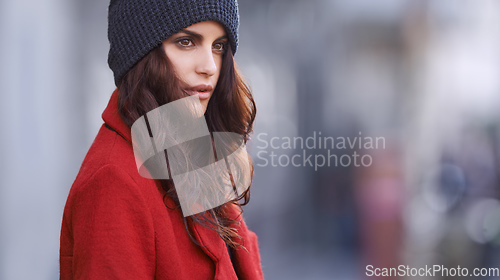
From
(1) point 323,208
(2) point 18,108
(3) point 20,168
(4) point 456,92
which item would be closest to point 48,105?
(2) point 18,108

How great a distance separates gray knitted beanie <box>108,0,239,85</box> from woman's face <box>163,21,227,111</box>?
0.03m

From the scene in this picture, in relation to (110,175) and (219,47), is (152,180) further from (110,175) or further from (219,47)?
(219,47)

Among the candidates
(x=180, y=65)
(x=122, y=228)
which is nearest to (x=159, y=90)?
(x=180, y=65)

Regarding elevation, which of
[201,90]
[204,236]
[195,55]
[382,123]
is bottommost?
[204,236]

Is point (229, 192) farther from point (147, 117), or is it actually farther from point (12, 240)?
point (12, 240)

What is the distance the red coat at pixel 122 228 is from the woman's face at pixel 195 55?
223mm

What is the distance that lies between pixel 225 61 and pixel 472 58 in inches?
108

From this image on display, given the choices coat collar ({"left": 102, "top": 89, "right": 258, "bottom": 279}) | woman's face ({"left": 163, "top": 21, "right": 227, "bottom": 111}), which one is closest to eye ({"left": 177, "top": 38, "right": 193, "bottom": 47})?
woman's face ({"left": 163, "top": 21, "right": 227, "bottom": 111})

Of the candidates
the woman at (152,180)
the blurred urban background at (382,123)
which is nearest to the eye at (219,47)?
the woman at (152,180)

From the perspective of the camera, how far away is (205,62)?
1227 mm

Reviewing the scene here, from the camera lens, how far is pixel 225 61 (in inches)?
53.8

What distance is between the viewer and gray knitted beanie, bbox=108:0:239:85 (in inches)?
46.4

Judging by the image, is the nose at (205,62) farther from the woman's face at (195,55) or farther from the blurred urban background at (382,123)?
the blurred urban background at (382,123)

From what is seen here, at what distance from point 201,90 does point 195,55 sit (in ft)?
0.35
